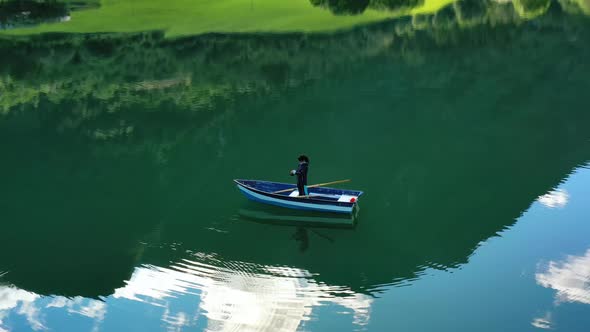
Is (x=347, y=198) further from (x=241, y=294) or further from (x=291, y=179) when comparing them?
(x=241, y=294)

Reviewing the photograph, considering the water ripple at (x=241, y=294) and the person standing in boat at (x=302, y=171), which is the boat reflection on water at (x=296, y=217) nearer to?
the person standing in boat at (x=302, y=171)

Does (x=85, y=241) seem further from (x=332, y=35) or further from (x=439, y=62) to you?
(x=332, y=35)

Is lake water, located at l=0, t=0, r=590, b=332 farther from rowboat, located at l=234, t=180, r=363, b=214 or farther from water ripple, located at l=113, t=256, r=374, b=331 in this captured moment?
rowboat, located at l=234, t=180, r=363, b=214


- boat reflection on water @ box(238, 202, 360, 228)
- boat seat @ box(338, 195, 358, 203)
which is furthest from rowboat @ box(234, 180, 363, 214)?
boat reflection on water @ box(238, 202, 360, 228)

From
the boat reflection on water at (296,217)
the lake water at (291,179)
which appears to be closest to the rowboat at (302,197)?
the boat reflection on water at (296,217)

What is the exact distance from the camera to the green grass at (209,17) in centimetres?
9456

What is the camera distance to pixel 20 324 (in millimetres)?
26484

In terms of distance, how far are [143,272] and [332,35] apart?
66610mm

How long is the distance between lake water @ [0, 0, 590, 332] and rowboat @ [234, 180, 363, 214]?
1.04 m

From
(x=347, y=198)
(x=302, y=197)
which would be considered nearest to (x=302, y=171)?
(x=302, y=197)

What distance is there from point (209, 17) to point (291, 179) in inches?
2780

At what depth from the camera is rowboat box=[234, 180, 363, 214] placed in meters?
31.6

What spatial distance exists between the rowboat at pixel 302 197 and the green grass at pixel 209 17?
61.3 m

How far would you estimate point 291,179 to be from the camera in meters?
38.6
